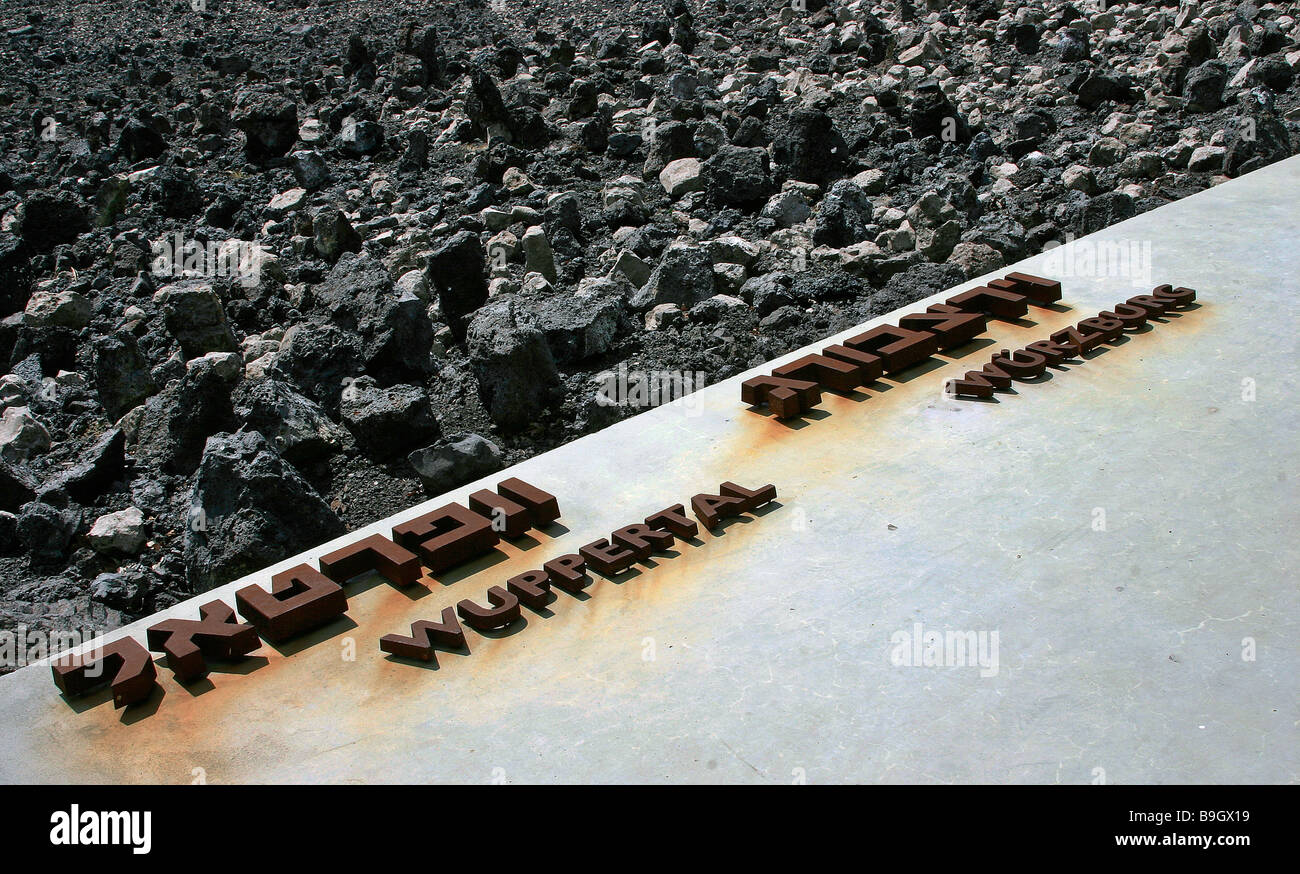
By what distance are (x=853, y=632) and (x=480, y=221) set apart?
21.5 ft

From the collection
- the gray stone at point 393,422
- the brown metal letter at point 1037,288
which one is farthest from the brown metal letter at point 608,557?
the brown metal letter at point 1037,288

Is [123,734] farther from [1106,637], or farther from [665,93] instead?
[665,93]

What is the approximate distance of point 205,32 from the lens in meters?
20.0

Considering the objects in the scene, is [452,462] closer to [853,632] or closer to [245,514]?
[245,514]

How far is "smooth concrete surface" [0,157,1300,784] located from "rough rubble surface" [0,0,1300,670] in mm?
1409

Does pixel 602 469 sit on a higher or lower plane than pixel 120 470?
higher

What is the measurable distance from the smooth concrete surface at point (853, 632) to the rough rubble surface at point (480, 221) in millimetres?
1409

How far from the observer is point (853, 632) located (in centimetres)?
413

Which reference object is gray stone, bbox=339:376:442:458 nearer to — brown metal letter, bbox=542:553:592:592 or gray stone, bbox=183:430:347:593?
gray stone, bbox=183:430:347:593

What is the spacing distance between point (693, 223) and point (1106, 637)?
239 inches

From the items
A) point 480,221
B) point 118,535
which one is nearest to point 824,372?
point 118,535

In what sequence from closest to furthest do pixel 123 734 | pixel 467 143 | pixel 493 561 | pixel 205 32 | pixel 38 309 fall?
pixel 123 734
pixel 493 561
pixel 38 309
pixel 467 143
pixel 205 32

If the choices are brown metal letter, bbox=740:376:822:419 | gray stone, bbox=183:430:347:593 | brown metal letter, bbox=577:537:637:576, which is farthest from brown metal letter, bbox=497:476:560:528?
brown metal letter, bbox=740:376:822:419
